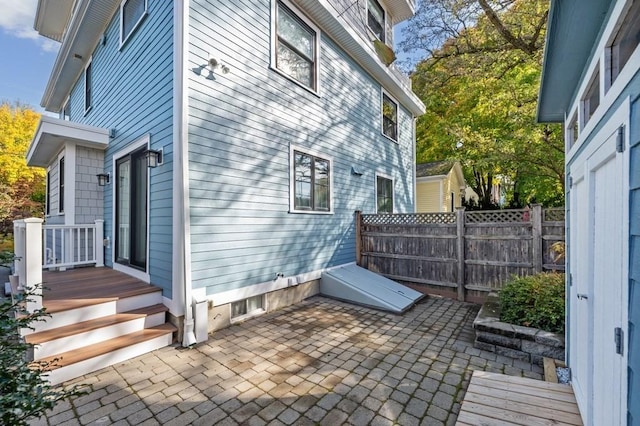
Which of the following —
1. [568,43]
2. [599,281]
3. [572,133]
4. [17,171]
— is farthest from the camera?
[17,171]

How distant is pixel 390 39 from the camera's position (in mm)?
9969

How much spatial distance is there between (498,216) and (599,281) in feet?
13.7

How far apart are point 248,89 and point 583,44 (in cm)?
417

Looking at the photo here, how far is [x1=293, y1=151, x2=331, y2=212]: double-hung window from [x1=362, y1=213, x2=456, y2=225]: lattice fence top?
4.34 feet

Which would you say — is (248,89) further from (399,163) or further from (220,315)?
(399,163)

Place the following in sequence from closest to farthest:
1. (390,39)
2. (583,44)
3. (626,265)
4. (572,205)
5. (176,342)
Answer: (626,265) → (583,44) → (572,205) → (176,342) → (390,39)

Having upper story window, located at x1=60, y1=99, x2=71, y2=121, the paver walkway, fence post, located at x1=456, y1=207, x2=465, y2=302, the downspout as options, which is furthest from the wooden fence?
upper story window, located at x1=60, y1=99, x2=71, y2=121

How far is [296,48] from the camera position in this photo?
5.92 meters

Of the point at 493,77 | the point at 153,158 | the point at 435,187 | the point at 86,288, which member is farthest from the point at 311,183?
the point at 435,187

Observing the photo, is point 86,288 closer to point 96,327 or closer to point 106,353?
point 96,327

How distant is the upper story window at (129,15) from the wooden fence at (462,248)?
6.02 meters

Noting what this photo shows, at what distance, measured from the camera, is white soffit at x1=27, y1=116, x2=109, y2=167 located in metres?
5.22

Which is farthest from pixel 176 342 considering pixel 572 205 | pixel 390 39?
pixel 390 39

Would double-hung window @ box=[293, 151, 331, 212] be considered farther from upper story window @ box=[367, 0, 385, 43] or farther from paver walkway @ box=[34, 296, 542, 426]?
upper story window @ box=[367, 0, 385, 43]
